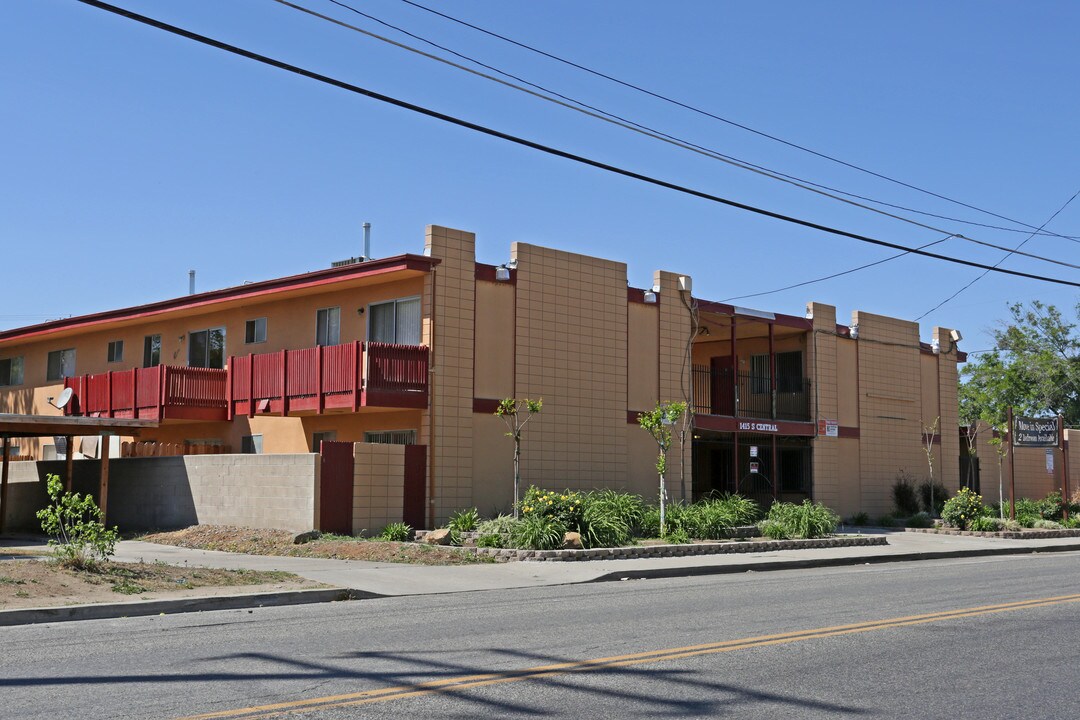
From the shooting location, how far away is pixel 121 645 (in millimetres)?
10227

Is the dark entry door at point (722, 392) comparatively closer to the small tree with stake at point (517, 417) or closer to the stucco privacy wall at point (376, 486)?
the small tree with stake at point (517, 417)


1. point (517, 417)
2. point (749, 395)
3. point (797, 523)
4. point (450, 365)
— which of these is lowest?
point (797, 523)

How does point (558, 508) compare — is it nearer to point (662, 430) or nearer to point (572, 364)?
point (662, 430)

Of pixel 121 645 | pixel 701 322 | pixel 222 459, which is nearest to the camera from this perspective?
pixel 121 645

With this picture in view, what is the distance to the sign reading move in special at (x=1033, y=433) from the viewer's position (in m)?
34.2

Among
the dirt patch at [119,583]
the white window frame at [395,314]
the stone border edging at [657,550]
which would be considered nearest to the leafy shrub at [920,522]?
the stone border edging at [657,550]

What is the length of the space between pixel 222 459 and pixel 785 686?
1861cm

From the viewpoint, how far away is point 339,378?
2473 centimetres

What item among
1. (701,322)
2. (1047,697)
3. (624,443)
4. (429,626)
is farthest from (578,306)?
(1047,697)

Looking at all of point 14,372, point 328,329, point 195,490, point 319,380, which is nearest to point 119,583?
point 319,380

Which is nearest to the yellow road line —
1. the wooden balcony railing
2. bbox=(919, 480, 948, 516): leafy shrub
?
the wooden balcony railing

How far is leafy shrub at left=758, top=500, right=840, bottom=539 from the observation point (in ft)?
81.3

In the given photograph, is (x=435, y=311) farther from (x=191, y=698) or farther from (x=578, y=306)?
(x=191, y=698)

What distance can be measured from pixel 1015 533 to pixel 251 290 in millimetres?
20853
